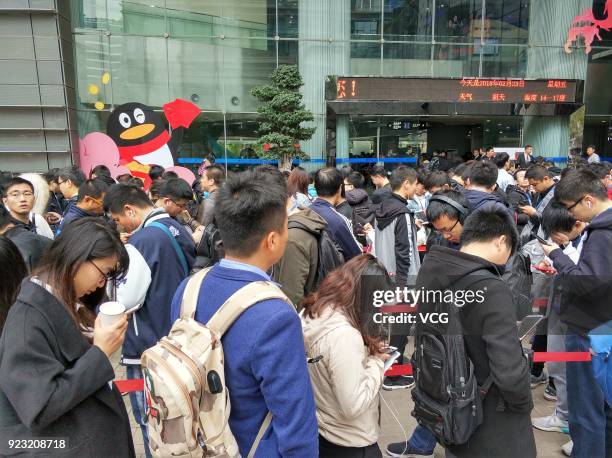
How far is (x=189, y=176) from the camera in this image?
7.46 meters

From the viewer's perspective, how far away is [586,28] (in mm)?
14117

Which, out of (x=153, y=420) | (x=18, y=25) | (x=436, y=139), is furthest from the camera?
(x=436, y=139)

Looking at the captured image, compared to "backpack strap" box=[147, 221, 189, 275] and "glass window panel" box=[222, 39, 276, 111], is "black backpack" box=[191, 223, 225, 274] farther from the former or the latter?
"glass window panel" box=[222, 39, 276, 111]

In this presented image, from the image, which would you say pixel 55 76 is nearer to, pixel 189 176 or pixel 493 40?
pixel 189 176

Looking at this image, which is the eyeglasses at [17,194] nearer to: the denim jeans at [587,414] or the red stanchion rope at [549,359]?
the red stanchion rope at [549,359]

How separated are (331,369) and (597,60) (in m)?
17.9

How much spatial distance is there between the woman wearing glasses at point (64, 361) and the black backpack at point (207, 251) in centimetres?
132

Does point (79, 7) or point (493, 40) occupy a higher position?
point (79, 7)

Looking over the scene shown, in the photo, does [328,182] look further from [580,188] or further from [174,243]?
[580,188]

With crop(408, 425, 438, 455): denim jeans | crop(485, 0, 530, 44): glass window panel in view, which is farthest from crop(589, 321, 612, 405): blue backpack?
crop(485, 0, 530, 44): glass window panel

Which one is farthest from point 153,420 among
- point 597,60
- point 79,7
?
point 597,60

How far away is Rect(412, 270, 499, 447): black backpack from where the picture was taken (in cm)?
190

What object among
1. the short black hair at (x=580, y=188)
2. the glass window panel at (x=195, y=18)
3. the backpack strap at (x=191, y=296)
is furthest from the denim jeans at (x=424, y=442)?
the glass window panel at (x=195, y=18)

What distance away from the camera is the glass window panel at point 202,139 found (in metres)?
14.4
